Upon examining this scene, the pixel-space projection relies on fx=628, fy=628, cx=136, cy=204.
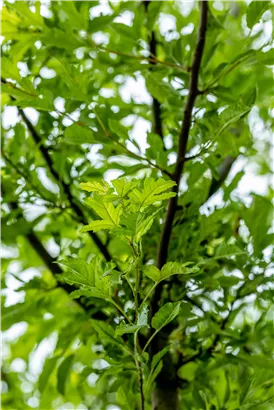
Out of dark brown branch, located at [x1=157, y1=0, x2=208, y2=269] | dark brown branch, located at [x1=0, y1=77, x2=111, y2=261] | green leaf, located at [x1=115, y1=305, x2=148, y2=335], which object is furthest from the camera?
dark brown branch, located at [x1=0, y1=77, x2=111, y2=261]

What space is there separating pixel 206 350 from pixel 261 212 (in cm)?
14

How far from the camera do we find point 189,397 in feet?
2.11

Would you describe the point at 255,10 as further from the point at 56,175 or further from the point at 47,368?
the point at 47,368

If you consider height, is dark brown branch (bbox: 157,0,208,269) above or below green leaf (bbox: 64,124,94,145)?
below

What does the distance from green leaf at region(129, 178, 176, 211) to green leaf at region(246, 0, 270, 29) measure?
220 millimetres

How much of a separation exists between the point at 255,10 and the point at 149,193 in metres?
0.23

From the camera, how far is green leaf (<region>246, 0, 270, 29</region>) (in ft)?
1.63

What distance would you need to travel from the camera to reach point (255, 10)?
1.64 ft

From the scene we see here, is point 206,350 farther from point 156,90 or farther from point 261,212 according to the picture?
point 156,90

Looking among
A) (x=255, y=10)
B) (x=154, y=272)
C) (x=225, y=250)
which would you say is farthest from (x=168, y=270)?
(x=255, y=10)

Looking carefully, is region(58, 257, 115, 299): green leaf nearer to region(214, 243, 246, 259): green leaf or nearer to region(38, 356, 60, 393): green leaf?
region(214, 243, 246, 259): green leaf

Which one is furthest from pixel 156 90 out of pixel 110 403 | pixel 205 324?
pixel 110 403

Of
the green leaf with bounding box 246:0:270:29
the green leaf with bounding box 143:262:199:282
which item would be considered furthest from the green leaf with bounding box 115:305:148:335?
the green leaf with bounding box 246:0:270:29

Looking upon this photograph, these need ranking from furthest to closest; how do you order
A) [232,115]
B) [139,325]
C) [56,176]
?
[56,176] → [232,115] → [139,325]
